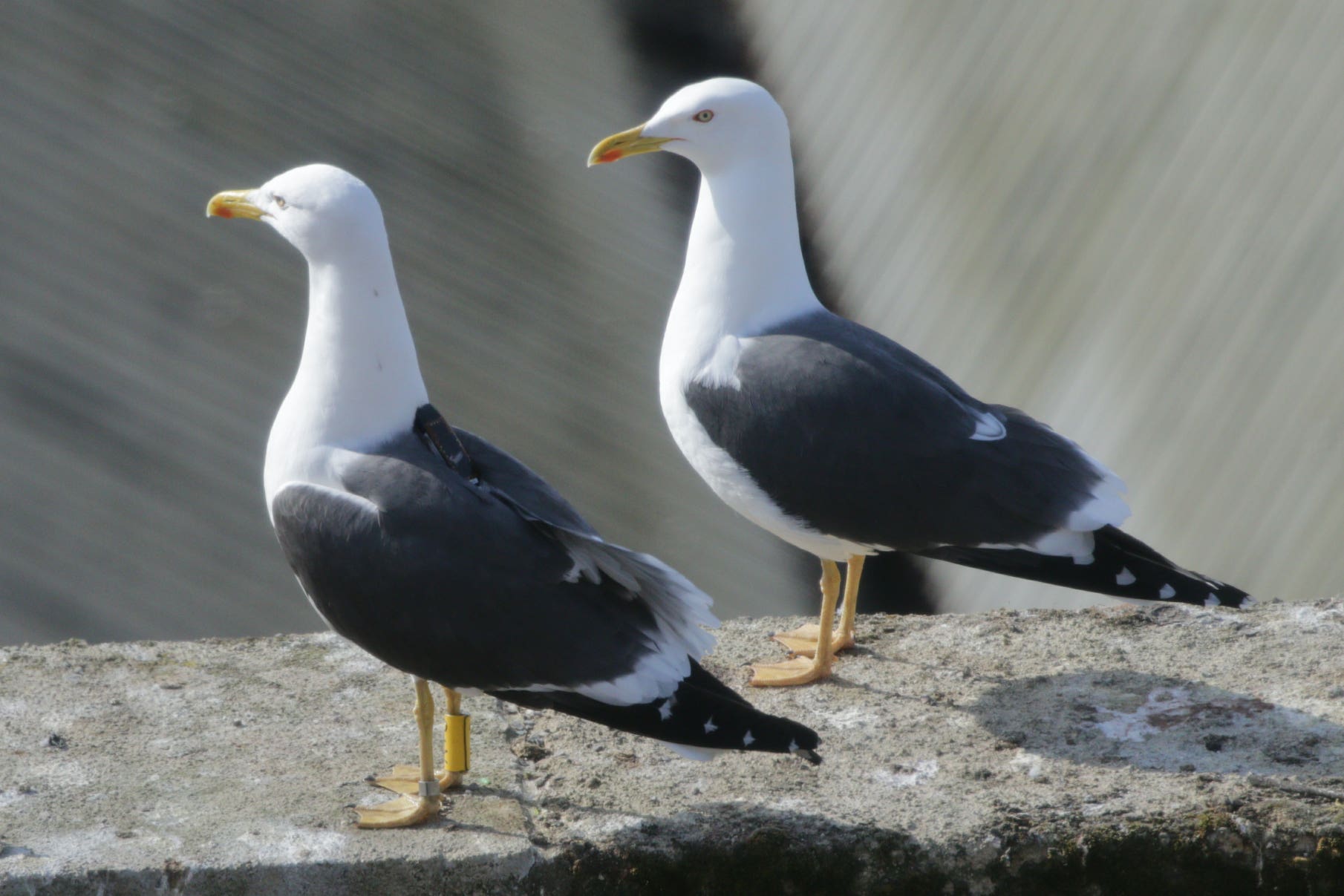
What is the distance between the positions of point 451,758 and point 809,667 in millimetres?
1100

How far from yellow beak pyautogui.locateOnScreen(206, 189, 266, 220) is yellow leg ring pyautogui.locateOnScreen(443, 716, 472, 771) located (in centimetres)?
116

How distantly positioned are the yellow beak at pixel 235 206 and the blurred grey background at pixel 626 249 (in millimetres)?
3620

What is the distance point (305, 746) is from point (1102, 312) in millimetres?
4151

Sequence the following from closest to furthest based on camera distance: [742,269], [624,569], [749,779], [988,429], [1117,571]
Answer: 1. [624,569]
2. [749,779]
3. [1117,571]
4. [988,429]
5. [742,269]

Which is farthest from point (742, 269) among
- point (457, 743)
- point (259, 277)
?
point (259, 277)

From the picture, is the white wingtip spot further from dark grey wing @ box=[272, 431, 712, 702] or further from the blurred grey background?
the blurred grey background

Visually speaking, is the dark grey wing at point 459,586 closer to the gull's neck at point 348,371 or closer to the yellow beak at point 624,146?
the gull's neck at point 348,371

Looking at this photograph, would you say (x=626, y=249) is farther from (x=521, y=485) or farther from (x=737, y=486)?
(x=521, y=485)

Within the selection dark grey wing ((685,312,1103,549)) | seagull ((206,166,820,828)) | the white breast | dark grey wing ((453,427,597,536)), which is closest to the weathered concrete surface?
seagull ((206,166,820,828))

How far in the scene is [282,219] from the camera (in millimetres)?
2996

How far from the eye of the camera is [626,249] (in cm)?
1020

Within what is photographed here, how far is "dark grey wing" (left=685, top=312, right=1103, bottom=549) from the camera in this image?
139 inches

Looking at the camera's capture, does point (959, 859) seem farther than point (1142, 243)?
No

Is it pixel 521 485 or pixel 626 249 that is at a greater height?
pixel 521 485
